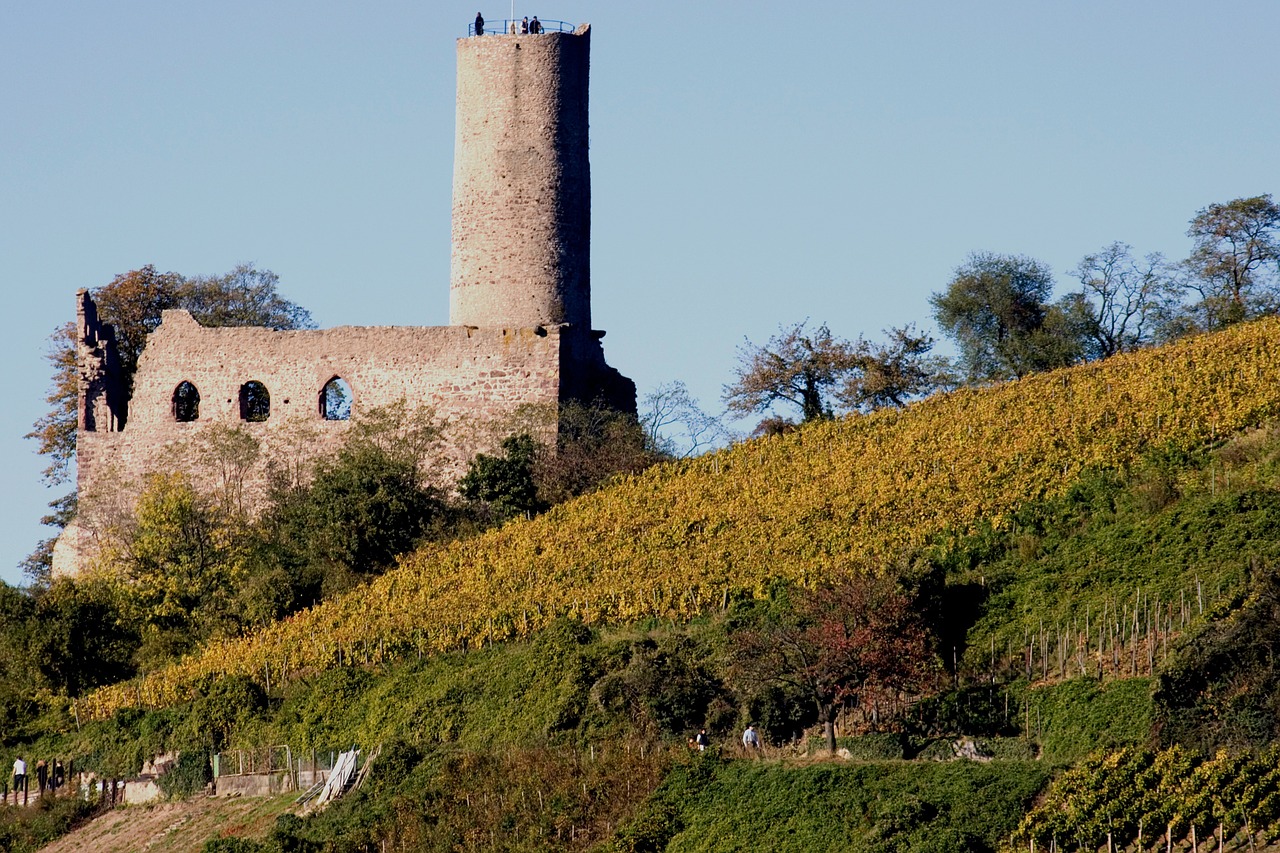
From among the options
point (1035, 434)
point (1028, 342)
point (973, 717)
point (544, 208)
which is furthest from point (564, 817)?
point (1028, 342)

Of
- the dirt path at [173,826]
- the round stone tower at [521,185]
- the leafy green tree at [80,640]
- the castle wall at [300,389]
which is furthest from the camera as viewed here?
the round stone tower at [521,185]

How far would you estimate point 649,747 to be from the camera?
86.0ft

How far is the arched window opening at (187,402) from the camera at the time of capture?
38.5 meters

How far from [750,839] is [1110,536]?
689 centimetres

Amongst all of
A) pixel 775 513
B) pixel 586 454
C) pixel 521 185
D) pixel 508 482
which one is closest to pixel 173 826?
pixel 508 482

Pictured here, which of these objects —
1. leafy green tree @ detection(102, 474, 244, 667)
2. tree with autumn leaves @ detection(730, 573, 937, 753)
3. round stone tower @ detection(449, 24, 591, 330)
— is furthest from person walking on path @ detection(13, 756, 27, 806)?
tree with autumn leaves @ detection(730, 573, 937, 753)

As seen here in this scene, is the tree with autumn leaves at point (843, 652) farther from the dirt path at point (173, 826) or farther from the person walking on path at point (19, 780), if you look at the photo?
the person walking on path at point (19, 780)

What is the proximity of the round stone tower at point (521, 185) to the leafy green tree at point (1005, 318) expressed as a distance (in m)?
7.93

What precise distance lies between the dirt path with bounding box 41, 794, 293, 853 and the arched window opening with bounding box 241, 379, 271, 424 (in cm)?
932

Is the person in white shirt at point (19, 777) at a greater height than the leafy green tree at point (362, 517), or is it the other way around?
the leafy green tree at point (362, 517)

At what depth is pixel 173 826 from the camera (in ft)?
95.2

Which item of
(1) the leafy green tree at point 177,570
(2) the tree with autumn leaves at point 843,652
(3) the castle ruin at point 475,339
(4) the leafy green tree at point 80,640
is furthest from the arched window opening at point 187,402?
(2) the tree with autumn leaves at point 843,652

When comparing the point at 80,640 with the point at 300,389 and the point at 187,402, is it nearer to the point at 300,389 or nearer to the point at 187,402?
the point at 300,389

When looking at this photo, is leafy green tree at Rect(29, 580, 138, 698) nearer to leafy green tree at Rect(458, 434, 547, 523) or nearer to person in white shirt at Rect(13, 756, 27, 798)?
person in white shirt at Rect(13, 756, 27, 798)
